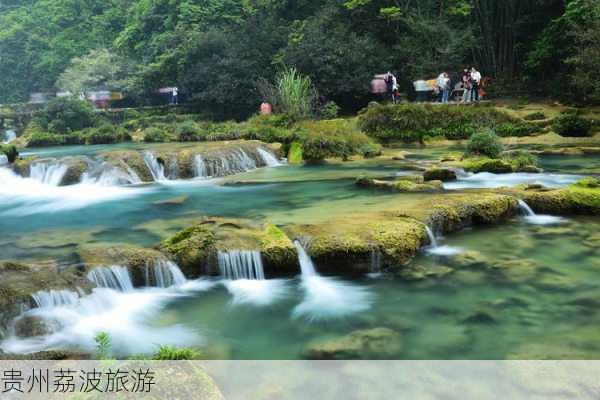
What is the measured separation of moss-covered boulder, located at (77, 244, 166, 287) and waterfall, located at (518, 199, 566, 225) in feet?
19.4

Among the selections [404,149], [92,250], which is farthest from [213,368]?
[404,149]

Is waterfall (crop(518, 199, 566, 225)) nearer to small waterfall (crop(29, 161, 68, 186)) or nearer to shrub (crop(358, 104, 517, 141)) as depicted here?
shrub (crop(358, 104, 517, 141))

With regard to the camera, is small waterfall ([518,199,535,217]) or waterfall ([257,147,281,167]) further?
A: waterfall ([257,147,281,167])

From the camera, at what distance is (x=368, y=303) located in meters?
5.86

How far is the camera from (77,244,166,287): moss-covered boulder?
21.1 feet

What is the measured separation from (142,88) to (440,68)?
18845 mm

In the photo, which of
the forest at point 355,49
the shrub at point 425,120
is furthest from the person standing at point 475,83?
the forest at point 355,49

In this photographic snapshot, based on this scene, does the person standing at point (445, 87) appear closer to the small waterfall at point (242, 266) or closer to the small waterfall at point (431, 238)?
the small waterfall at point (431, 238)

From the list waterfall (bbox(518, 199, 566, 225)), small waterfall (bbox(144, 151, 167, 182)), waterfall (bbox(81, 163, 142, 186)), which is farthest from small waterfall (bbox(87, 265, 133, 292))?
small waterfall (bbox(144, 151, 167, 182))

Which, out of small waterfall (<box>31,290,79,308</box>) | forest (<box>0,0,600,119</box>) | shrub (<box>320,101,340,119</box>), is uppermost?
forest (<box>0,0,600,119</box>)

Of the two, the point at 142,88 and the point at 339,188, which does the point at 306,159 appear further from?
the point at 142,88

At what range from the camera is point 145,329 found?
544cm

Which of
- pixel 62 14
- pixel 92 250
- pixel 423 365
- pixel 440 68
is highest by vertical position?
pixel 62 14

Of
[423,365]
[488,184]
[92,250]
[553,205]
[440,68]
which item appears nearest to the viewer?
[423,365]
